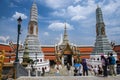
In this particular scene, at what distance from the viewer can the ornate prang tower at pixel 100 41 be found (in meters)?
34.8

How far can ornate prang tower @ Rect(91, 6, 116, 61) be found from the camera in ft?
114

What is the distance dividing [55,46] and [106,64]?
3154cm

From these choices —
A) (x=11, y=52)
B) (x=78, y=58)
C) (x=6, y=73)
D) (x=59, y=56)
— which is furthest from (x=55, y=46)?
(x=6, y=73)

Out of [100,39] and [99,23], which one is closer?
[100,39]

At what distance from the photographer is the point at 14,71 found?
10477 millimetres

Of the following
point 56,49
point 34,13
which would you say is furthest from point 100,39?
point 34,13

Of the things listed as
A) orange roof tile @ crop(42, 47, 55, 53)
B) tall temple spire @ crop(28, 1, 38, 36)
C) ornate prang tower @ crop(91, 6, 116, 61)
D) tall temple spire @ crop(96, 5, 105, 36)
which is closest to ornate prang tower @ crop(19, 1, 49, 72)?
tall temple spire @ crop(28, 1, 38, 36)

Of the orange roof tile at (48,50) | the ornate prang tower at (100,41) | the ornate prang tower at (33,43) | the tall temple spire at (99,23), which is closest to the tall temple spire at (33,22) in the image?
the ornate prang tower at (33,43)

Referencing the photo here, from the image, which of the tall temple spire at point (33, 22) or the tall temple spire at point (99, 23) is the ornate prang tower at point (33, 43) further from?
the tall temple spire at point (99, 23)

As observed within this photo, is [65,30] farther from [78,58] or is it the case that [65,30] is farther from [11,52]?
[11,52]

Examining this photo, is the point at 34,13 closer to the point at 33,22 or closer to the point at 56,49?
the point at 33,22

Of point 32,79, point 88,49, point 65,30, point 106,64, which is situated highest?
point 65,30

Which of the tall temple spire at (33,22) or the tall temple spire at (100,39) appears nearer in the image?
the tall temple spire at (100,39)

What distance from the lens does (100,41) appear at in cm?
3622
